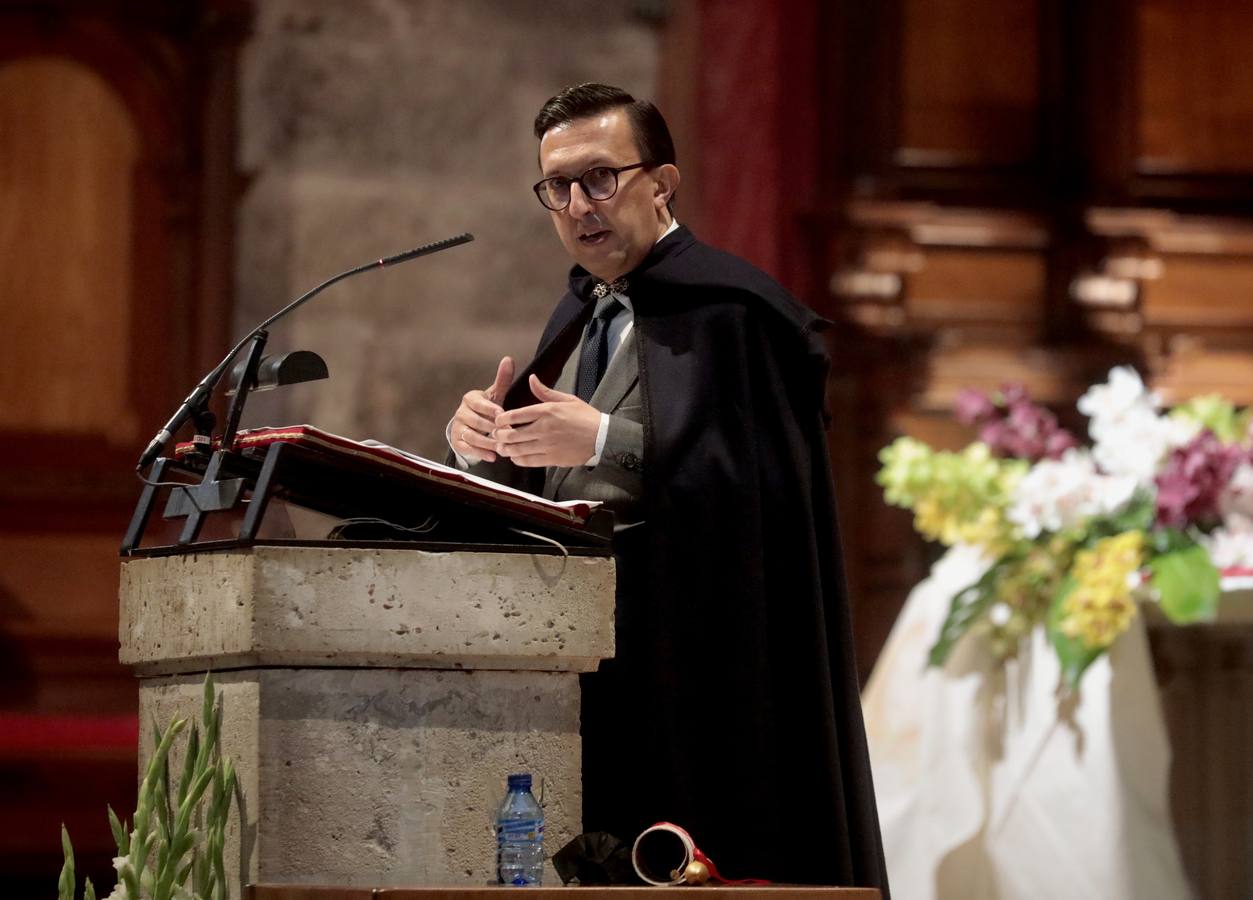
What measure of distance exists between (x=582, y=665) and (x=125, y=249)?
4065 mm

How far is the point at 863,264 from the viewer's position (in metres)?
6.28

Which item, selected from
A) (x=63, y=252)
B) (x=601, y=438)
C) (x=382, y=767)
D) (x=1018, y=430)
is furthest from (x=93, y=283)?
(x=382, y=767)

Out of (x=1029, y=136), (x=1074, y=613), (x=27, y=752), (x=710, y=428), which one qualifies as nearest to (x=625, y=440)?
(x=710, y=428)

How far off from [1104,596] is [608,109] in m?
1.75

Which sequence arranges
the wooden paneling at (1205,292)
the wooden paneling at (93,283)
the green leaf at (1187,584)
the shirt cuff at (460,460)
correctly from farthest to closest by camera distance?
the wooden paneling at (1205,292), the wooden paneling at (93,283), the green leaf at (1187,584), the shirt cuff at (460,460)

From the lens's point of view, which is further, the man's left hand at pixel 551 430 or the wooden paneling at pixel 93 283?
the wooden paneling at pixel 93 283

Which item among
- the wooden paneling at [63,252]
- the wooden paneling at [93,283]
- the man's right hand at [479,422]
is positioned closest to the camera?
the man's right hand at [479,422]

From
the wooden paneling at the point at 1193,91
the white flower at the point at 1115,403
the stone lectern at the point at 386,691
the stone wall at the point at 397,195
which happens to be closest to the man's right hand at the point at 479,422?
the stone lectern at the point at 386,691

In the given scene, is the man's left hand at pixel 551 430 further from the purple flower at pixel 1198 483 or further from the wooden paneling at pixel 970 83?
the wooden paneling at pixel 970 83

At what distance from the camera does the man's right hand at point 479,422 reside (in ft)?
9.73

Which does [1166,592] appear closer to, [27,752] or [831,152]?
[831,152]

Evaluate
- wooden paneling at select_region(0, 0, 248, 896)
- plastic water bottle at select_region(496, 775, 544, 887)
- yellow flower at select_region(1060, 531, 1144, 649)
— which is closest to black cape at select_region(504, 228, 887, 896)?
plastic water bottle at select_region(496, 775, 544, 887)

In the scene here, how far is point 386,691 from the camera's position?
7.88 ft

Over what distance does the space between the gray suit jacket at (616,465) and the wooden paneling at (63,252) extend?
10.7 feet
